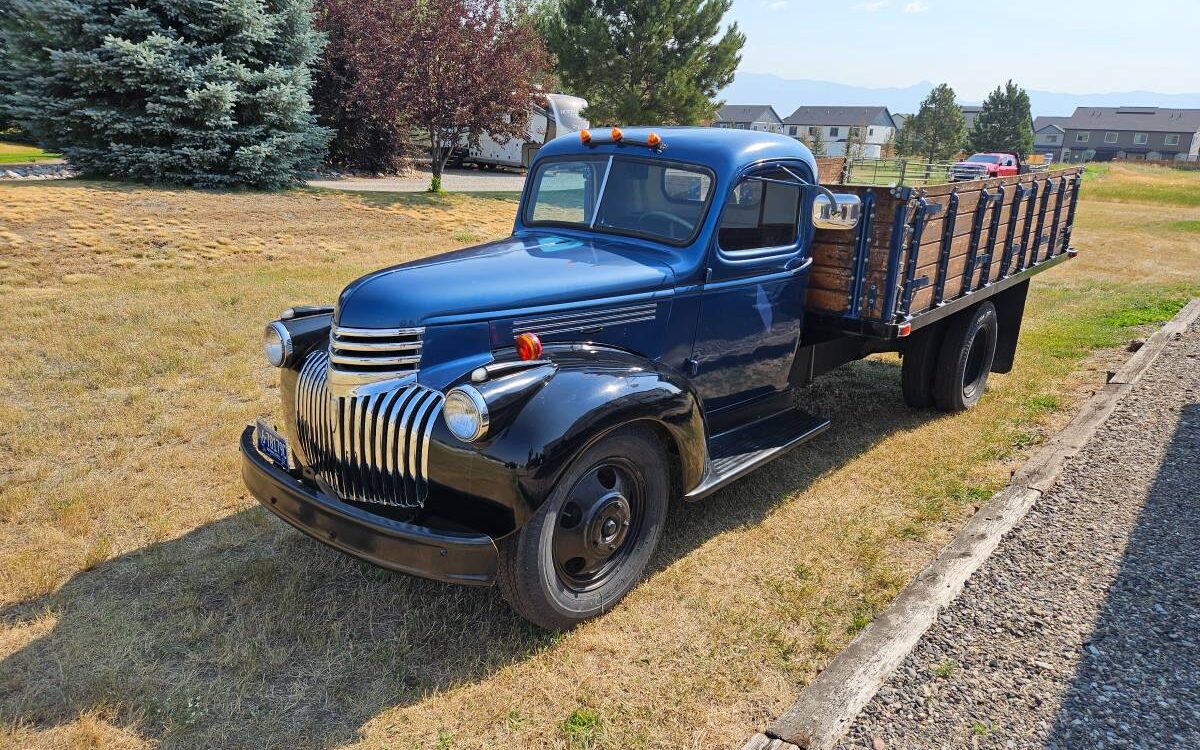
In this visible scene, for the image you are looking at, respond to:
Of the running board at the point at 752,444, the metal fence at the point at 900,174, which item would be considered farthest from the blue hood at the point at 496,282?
the metal fence at the point at 900,174

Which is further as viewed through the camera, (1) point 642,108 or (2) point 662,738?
(1) point 642,108

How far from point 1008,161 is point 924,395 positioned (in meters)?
30.1

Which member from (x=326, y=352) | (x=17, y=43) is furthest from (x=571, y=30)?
(x=326, y=352)

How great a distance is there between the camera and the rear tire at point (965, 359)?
548 centimetres

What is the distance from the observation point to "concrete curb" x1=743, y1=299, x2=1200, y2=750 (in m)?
2.62

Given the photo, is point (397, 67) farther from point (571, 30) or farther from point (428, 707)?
point (428, 707)

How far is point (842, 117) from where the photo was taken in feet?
277

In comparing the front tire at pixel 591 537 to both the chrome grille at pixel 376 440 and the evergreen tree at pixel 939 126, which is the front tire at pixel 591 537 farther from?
the evergreen tree at pixel 939 126

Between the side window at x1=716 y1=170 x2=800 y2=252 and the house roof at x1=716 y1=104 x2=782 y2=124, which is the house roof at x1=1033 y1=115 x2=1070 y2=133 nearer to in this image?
the house roof at x1=716 y1=104 x2=782 y2=124

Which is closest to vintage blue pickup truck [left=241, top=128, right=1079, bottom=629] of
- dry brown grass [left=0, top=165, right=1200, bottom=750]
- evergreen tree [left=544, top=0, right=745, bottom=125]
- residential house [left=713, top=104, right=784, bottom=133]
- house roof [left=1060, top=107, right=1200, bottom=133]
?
dry brown grass [left=0, top=165, right=1200, bottom=750]

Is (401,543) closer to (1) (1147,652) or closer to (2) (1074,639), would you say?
(2) (1074,639)

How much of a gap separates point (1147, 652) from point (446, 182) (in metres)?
19.2

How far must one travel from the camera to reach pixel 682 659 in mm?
3037

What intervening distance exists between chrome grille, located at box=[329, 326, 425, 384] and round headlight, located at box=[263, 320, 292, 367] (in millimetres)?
643
